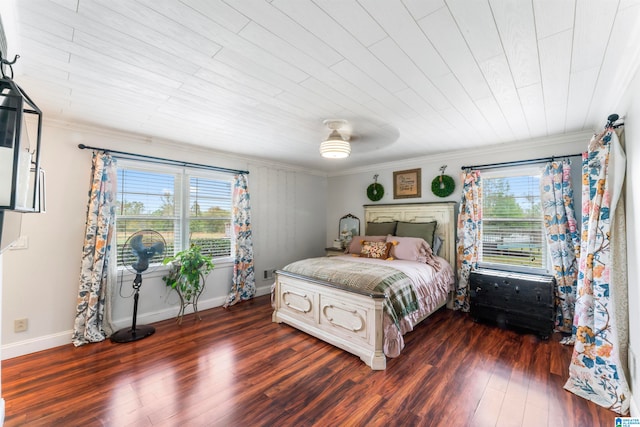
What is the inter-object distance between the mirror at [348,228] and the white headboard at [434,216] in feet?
1.74

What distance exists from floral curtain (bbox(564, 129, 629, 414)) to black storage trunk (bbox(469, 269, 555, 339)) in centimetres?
77

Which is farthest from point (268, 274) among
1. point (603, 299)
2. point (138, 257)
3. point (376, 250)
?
point (603, 299)

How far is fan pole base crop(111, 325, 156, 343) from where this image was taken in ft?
9.16

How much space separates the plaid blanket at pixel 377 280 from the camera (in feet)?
8.08

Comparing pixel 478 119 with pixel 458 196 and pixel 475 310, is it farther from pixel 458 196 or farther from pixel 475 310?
pixel 475 310

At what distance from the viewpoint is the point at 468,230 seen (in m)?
3.61

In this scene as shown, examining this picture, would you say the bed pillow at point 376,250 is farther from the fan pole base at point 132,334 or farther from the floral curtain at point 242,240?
the fan pole base at point 132,334

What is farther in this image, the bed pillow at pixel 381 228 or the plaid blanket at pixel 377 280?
Result: the bed pillow at pixel 381 228

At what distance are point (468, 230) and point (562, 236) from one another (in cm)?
95

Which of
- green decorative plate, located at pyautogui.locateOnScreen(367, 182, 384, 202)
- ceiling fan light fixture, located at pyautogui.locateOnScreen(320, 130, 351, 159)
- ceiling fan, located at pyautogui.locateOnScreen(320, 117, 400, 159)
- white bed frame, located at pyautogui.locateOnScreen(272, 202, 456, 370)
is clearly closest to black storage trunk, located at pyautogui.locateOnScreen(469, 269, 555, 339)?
white bed frame, located at pyautogui.locateOnScreen(272, 202, 456, 370)

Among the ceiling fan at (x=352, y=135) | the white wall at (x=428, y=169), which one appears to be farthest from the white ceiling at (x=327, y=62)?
the white wall at (x=428, y=169)

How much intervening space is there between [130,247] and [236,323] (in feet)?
4.90

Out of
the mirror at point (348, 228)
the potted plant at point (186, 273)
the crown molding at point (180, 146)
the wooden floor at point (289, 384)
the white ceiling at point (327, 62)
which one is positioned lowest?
the wooden floor at point (289, 384)

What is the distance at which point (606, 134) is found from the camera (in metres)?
2.05
